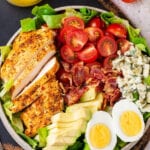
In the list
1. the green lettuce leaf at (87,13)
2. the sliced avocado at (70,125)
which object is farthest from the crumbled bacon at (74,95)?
the green lettuce leaf at (87,13)

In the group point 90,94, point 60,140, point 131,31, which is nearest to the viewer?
point 60,140

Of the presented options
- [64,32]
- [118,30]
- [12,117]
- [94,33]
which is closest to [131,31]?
[118,30]

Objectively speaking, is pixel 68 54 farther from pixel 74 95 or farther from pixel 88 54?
pixel 74 95

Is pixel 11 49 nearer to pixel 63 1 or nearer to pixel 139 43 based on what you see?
pixel 63 1

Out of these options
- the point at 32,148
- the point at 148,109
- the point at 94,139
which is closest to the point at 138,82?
the point at 148,109

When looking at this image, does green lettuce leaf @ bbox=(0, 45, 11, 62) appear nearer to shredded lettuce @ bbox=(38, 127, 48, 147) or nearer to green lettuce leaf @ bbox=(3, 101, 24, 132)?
green lettuce leaf @ bbox=(3, 101, 24, 132)

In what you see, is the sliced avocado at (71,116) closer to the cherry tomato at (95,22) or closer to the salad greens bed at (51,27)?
the salad greens bed at (51,27)
